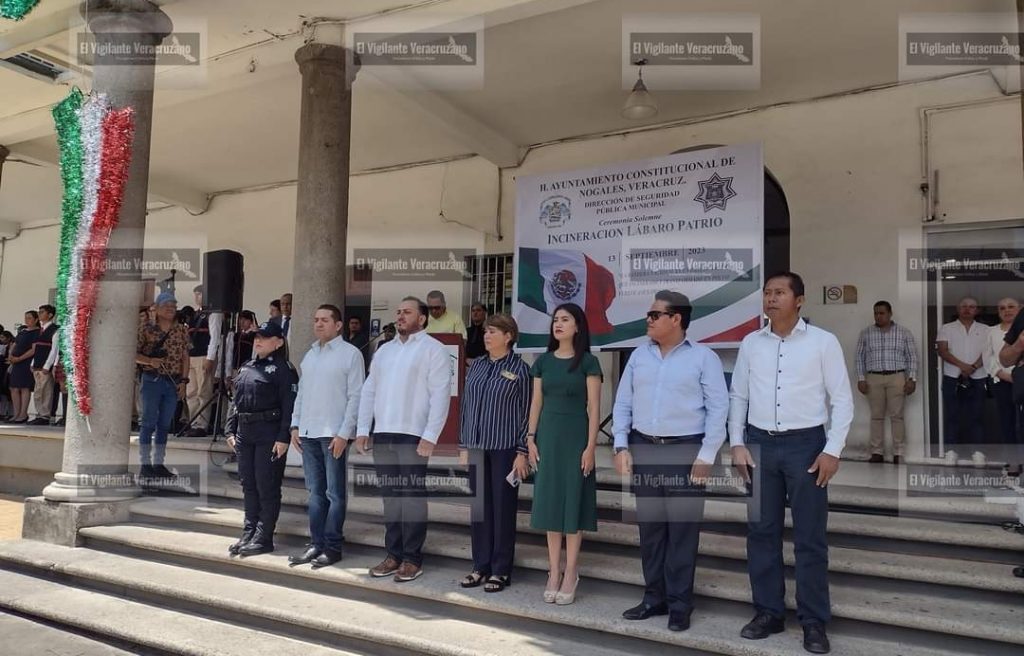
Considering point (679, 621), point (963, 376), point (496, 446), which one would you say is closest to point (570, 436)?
point (496, 446)

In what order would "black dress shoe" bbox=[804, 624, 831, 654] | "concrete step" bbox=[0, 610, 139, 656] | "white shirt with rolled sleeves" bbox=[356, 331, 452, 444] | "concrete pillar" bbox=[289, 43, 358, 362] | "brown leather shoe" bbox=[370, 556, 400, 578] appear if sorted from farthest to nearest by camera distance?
"concrete pillar" bbox=[289, 43, 358, 362], "white shirt with rolled sleeves" bbox=[356, 331, 452, 444], "brown leather shoe" bbox=[370, 556, 400, 578], "concrete step" bbox=[0, 610, 139, 656], "black dress shoe" bbox=[804, 624, 831, 654]

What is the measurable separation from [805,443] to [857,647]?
93cm

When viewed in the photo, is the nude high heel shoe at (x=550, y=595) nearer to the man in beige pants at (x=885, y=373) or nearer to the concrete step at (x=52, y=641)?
the concrete step at (x=52, y=641)

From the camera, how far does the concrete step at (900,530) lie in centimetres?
381

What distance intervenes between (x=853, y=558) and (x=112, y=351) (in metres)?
5.57

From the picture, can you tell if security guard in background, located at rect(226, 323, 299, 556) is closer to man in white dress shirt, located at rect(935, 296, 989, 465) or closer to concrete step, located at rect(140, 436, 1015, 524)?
concrete step, located at rect(140, 436, 1015, 524)

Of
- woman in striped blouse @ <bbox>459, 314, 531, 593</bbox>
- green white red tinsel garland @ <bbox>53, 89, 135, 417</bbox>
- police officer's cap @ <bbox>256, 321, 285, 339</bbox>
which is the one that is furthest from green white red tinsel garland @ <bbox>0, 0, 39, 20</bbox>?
woman in striped blouse @ <bbox>459, 314, 531, 593</bbox>

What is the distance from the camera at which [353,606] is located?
166 inches

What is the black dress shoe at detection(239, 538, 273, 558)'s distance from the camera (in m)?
4.87

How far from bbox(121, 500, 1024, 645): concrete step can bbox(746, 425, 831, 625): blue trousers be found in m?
0.26

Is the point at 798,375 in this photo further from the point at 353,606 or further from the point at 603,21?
the point at 603,21

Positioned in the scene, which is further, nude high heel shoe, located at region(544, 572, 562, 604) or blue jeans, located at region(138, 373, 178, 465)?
blue jeans, located at region(138, 373, 178, 465)

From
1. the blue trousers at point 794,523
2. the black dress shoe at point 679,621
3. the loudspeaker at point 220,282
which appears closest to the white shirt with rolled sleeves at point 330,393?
the black dress shoe at point 679,621

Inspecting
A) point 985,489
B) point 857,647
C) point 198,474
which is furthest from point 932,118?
point 198,474
